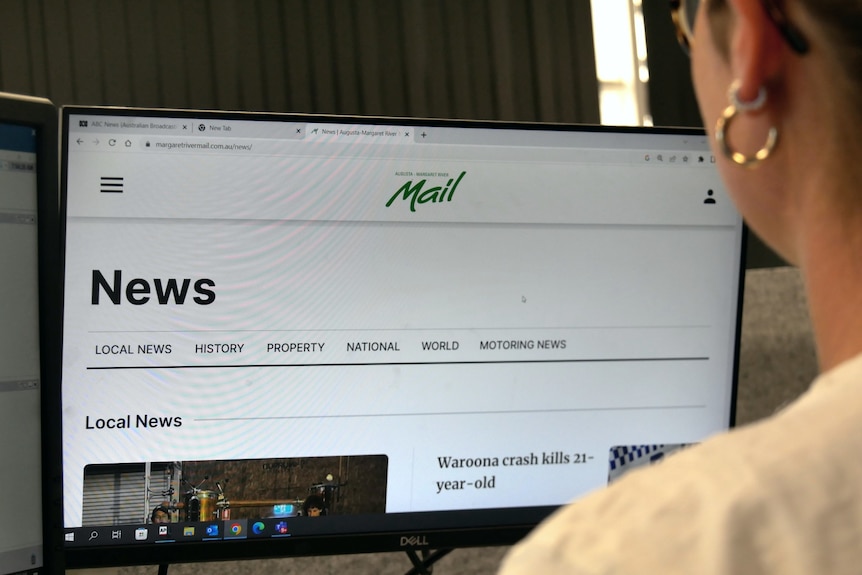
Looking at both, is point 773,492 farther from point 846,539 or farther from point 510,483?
point 510,483

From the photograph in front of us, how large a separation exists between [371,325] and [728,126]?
39 centimetres

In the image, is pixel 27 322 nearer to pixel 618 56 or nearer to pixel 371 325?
pixel 371 325

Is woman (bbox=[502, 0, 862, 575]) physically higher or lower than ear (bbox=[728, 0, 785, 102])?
lower

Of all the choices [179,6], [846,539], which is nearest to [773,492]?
[846,539]

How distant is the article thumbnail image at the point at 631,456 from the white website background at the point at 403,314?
0.01 metres

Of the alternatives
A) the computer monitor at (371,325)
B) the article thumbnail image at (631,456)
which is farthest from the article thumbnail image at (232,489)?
the article thumbnail image at (631,456)

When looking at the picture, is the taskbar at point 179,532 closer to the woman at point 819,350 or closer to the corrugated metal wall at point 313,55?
the woman at point 819,350

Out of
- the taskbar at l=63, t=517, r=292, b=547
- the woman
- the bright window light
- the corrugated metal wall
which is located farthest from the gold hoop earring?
the bright window light

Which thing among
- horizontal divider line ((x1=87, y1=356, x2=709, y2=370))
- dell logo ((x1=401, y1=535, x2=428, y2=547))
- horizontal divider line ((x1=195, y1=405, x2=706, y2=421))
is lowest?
dell logo ((x1=401, y1=535, x2=428, y2=547))

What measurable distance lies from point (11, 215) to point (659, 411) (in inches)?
21.7

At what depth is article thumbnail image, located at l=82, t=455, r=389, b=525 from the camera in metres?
0.62

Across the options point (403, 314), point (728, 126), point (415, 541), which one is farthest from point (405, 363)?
point (728, 126)

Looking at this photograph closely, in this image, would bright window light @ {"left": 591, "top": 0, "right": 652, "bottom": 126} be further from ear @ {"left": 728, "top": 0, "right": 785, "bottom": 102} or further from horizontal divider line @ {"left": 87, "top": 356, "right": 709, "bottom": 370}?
ear @ {"left": 728, "top": 0, "right": 785, "bottom": 102}

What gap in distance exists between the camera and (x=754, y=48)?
0.96 ft
